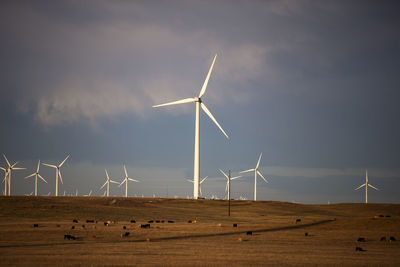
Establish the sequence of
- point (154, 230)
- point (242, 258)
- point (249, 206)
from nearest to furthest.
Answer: point (242, 258), point (154, 230), point (249, 206)

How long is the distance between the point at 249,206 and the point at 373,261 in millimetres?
85553

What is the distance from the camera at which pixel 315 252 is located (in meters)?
28.3

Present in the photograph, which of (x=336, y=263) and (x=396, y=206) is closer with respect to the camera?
(x=336, y=263)

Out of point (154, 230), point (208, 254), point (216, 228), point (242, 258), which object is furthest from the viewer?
point (216, 228)

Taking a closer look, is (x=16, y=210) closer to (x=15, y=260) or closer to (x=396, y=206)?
(x=15, y=260)

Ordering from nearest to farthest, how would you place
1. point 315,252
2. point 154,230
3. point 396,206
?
point 315,252 → point 154,230 → point 396,206

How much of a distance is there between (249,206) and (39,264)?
89.9 metres

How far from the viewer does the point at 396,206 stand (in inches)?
4936

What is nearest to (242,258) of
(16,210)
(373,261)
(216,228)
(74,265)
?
(373,261)

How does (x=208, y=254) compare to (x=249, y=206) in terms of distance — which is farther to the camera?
(x=249, y=206)

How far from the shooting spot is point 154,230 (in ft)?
143

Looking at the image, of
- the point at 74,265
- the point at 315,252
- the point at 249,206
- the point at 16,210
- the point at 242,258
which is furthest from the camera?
the point at 249,206

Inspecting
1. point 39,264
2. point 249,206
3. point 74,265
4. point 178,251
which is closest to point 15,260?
point 39,264

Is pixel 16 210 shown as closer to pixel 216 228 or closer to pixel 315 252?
pixel 216 228
